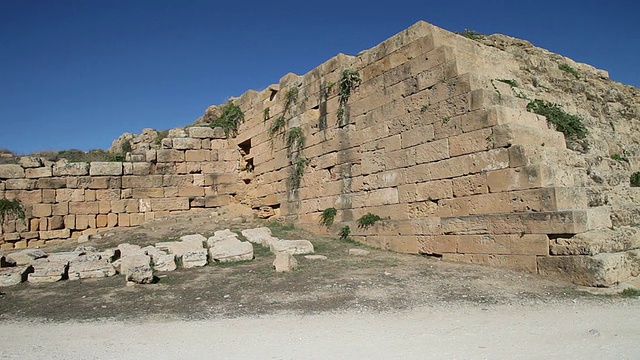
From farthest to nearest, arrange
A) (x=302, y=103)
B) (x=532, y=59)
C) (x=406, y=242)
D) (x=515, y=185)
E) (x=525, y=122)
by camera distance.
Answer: (x=302, y=103) → (x=532, y=59) → (x=406, y=242) → (x=525, y=122) → (x=515, y=185)

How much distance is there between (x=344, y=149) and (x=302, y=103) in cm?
231

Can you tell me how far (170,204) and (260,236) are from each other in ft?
15.9

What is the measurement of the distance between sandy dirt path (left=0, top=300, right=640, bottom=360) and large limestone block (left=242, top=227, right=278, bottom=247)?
499 cm

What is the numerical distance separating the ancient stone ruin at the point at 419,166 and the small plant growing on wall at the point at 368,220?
101mm

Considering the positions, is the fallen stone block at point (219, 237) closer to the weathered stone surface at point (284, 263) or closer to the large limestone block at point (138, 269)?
the large limestone block at point (138, 269)

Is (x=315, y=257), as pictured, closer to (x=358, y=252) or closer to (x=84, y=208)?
(x=358, y=252)

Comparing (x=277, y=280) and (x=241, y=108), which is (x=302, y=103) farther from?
(x=277, y=280)

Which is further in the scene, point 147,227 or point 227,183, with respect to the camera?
point 227,183

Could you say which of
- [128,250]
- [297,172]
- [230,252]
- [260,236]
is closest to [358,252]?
[230,252]

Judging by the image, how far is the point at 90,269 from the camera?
29.7 feet

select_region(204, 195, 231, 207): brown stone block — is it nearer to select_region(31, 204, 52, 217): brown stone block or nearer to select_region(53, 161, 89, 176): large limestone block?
select_region(53, 161, 89, 176): large limestone block

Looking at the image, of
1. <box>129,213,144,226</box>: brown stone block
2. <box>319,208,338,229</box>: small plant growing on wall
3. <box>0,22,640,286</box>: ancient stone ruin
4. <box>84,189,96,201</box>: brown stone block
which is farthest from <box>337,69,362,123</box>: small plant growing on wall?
<box>84,189,96,201</box>: brown stone block

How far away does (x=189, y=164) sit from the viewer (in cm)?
1559

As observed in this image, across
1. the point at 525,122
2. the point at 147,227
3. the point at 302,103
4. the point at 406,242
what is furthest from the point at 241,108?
the point at 525,122
